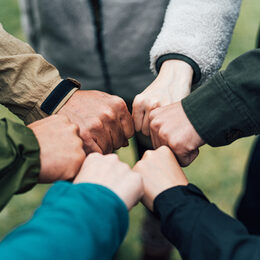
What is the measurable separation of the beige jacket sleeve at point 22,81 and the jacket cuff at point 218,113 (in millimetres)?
357

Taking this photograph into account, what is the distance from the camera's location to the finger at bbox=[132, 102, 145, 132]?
38.7 inches

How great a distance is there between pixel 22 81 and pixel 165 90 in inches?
15.3

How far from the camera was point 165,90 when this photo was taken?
3.25 ft

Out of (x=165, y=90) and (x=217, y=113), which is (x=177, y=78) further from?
(x=217, y=113)

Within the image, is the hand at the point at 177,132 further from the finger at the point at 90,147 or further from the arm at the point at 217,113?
the finger at the point at 90,147

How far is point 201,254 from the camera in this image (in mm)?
697

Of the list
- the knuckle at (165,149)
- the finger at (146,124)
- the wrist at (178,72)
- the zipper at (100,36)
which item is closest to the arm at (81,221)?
the knuckle at (165,149)

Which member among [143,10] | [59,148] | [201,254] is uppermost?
[143,10]

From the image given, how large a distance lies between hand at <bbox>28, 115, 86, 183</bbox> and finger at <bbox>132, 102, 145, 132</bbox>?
7.1 inches

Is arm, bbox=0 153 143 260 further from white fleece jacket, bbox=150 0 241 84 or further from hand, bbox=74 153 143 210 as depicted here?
white fleece jacket, bbox=150 0 241 84

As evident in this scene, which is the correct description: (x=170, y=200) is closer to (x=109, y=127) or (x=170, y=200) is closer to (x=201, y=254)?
(x=201, y=254)

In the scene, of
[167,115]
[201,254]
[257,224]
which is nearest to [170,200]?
[201,254]

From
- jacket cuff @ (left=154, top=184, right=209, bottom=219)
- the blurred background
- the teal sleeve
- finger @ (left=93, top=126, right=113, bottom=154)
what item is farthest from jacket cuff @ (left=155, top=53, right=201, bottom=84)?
the blurred background

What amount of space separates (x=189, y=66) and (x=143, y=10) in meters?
0.26
